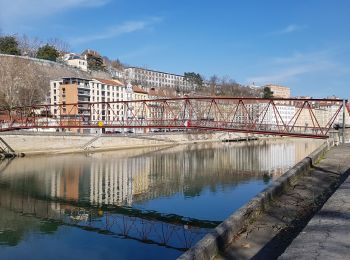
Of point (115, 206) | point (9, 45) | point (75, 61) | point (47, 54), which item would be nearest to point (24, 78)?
Result: point (9, 45)

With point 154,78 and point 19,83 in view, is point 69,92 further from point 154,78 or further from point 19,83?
point 154,78


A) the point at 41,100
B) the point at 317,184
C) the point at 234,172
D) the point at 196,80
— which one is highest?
the point at 196,80

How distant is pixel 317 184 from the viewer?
1270 cm

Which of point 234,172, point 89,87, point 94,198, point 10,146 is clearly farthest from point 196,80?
point 94,198

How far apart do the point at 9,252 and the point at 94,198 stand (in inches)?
376

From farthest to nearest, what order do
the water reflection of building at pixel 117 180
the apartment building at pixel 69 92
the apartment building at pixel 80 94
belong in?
the apartment building at pixel 69 92, the apartment building at pixel 80 94, the water reflection of building at pixel 117 180

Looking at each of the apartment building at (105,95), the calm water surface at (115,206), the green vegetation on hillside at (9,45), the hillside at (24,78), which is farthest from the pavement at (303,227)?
the green vegetation on hillside at (9,45)

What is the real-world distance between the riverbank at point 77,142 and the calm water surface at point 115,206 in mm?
11549

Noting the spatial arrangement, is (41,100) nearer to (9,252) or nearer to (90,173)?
(90,173)

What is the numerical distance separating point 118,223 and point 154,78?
6492 inches

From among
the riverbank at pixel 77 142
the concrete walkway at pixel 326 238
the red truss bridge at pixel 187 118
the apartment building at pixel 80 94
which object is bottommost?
the riverbank at pixel 77 142

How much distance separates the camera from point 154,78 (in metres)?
180

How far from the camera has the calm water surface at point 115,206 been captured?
46.2 feet

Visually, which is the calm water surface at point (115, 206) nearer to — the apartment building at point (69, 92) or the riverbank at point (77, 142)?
the riverbank at point (77, 142)
